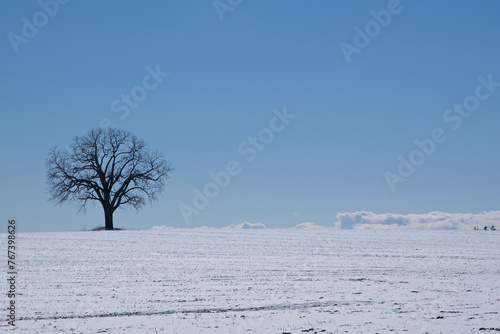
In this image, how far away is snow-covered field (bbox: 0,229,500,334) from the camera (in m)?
12.9

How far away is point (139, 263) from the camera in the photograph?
2525 cm

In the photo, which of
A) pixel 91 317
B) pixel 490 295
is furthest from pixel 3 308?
pixel 490 295

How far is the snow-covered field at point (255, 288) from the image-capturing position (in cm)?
1285

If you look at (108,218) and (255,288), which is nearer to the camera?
(255,288)

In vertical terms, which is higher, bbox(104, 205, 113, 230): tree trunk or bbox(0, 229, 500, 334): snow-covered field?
bbox(104, 205, 113, 230): tree trunk

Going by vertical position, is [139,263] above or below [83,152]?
below

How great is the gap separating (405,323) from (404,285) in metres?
7.03

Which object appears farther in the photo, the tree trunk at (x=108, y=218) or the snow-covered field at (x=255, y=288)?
the tree trunk at (x=108, y=218)

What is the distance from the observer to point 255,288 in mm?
18375

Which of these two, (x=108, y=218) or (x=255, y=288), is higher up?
(x=108, y=218)

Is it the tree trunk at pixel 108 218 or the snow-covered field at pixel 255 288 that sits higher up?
the tree trunk at pixel 108 218

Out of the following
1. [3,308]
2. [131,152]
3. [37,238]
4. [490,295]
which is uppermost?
[131,152]

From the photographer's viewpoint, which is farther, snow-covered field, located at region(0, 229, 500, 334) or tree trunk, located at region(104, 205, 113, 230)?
tree trunk, located at region(104, 205, 113, 230)

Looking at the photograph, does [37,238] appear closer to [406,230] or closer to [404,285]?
[404,285]
